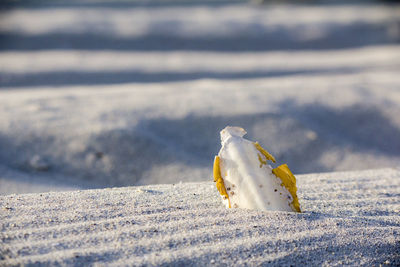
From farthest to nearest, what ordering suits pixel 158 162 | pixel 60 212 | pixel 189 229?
1. pixel 158 162
2. pixel 60 212
3. pixel 189 229

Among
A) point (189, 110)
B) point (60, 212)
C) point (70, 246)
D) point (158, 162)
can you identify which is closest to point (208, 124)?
point (189, 110)

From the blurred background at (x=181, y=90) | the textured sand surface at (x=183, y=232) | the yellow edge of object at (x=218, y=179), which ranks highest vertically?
the blurred background at (x=181, y=90)

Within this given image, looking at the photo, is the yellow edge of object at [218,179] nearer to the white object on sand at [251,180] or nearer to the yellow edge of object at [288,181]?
the white object on sand at [251,180]

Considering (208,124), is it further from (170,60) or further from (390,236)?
(170,60)

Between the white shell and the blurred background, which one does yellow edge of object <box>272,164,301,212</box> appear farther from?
the blurred background

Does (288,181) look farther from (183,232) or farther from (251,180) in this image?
(183,232)

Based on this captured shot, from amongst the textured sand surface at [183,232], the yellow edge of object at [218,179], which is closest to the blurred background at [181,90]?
the textured sand surface at [183,232]
